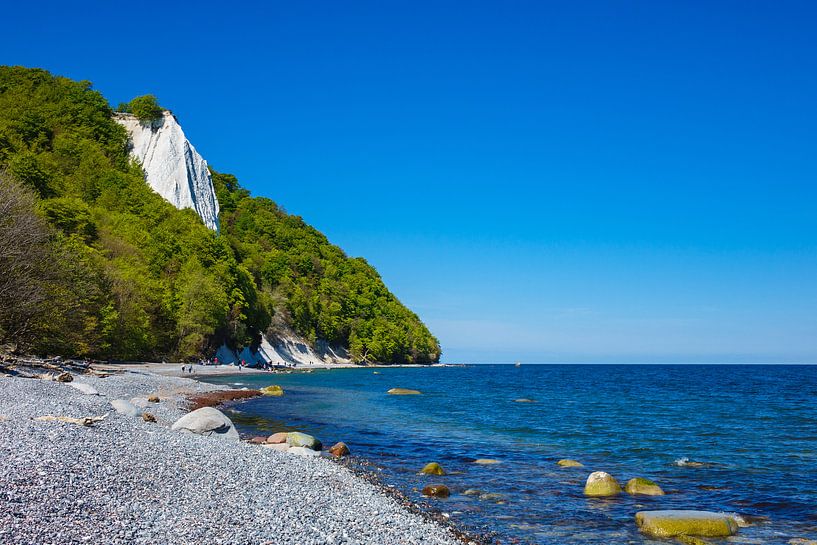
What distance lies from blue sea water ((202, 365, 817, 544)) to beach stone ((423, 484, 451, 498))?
0.29 m

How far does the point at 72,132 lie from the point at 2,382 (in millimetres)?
93230

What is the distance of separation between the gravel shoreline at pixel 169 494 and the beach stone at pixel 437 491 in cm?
179

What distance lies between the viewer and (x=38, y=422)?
14.3m

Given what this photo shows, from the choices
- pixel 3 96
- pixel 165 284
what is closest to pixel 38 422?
pixel 165 284

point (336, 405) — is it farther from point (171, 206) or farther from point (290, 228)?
point (290, 228)

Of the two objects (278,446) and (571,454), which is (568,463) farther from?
(278,446)

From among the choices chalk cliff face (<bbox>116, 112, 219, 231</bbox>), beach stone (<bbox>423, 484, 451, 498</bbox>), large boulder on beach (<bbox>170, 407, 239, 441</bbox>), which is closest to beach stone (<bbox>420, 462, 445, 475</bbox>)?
beach stone (<bbox>423, 484, 451, 498</bbox>)

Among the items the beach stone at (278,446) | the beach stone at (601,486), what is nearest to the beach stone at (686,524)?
the beach stone at (601,486)

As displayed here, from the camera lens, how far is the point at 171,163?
101 meters

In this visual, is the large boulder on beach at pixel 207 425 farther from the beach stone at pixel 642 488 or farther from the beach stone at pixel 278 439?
the beach stone at pixel 642 488

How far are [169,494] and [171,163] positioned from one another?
101854mm

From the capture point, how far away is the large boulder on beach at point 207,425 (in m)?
19.7

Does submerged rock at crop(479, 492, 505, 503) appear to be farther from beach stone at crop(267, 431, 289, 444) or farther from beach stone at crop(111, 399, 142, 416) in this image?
beach stone at crop(111, 399, 142, 416)

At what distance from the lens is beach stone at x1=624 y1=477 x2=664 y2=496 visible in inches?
655
